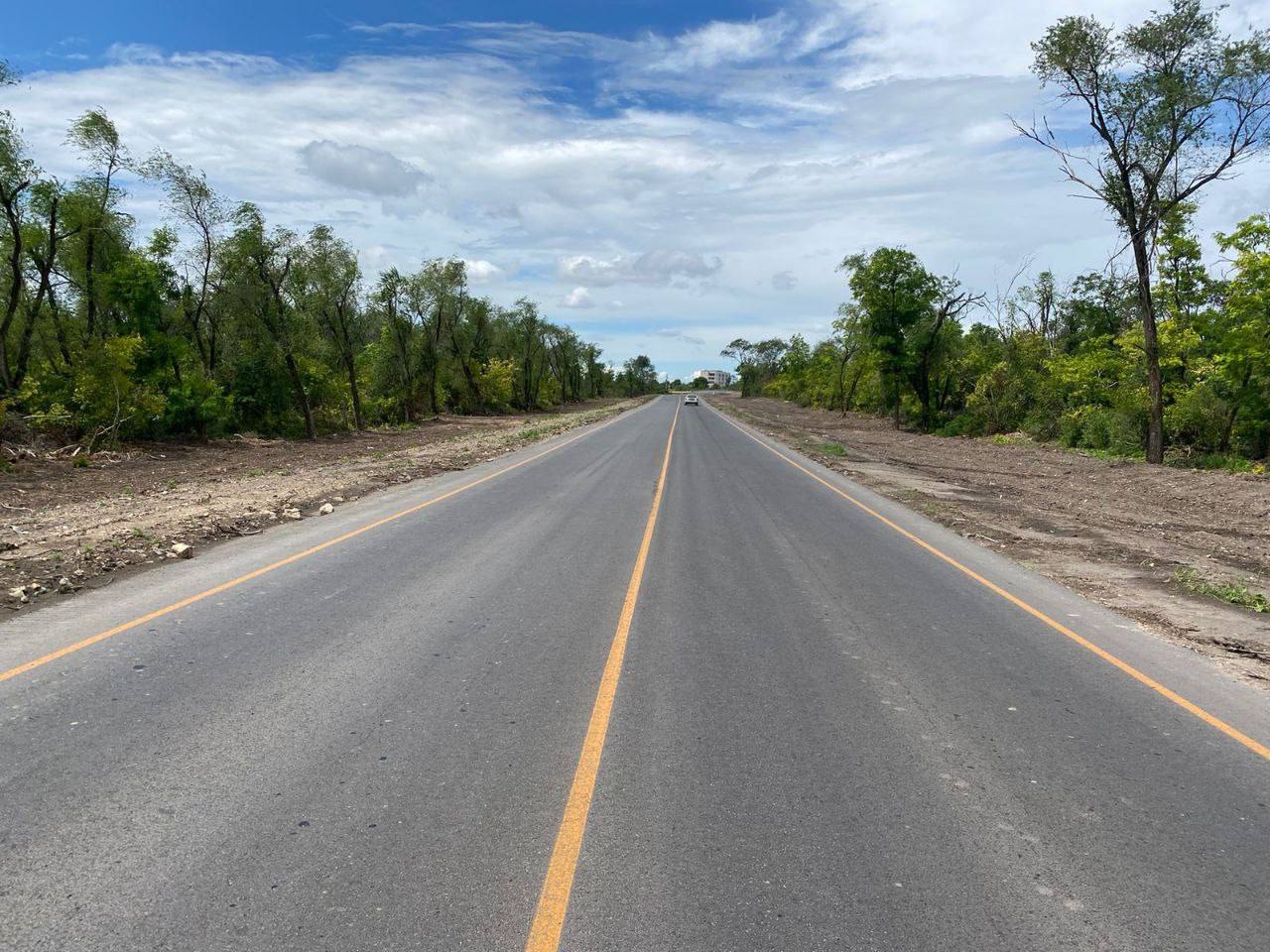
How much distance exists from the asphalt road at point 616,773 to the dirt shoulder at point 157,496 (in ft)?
5.31

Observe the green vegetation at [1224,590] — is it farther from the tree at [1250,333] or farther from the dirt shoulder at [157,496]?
the tree at [1250,333]

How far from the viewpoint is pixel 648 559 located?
31.9 feet

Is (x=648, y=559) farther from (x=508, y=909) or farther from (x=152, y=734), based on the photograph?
(x=508, y=909)

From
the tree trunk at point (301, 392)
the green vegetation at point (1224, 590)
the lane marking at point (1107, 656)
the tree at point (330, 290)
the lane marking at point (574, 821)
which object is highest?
the tree at point (330, 290)

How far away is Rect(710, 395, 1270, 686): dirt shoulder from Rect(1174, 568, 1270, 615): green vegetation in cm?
4

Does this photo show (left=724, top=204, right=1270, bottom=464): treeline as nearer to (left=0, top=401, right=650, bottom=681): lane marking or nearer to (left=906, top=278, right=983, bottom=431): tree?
(left=906, top=278, right=983, bottom=431): tree

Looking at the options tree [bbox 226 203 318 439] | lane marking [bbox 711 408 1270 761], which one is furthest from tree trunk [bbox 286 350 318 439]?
Result: lane marking [bbox 711 408 1270 761]

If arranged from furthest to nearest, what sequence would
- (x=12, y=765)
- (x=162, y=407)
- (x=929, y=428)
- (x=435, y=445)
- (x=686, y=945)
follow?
(x=929, y=428) → (x=435, y=445) → (x=162, y=407) → (x=12, y=765) → (x=686, y=945)

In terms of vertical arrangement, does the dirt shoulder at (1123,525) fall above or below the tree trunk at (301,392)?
below

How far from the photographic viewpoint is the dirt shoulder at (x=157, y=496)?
910 centimetres

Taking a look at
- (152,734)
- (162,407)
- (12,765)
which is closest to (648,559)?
(152,734)

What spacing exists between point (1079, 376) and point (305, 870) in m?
37.5

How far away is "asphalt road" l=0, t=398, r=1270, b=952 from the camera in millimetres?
3062

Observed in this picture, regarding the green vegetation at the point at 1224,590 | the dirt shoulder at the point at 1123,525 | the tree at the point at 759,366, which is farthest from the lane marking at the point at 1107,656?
the tree at the point at 759,366
